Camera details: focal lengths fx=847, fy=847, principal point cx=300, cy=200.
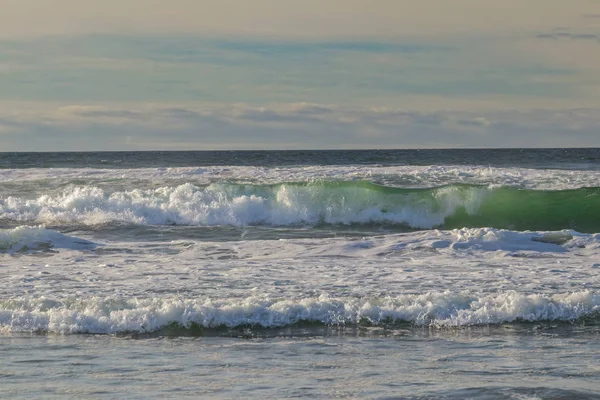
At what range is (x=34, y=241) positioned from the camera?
1667 cm

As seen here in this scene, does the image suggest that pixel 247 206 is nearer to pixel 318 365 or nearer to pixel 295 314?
pixel 295 314

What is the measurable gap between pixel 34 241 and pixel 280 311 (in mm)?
8463

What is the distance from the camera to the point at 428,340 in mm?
8852

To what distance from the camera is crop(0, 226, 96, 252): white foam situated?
1631cm

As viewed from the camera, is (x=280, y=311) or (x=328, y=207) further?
(x=328, y=207)

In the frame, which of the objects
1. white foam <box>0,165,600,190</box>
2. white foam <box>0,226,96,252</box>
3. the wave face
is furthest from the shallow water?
white foam <box>0,165,600,190</box>

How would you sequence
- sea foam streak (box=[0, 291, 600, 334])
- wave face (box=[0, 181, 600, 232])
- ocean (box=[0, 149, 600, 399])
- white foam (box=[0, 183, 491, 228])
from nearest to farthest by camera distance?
ocean (box=[0, 149, 600, 399]) → sea foam streak (box=[0, 291, 600, 334]) → wave face (box=[0, 181, 600, 232]) → white foam (box=[0, 183, 491, 228])

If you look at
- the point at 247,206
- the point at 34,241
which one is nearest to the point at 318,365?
the point at 34,241

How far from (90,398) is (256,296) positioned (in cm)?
420

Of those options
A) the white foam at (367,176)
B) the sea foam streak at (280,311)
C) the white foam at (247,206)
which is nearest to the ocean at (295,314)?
the sea foam streak at (280,311)

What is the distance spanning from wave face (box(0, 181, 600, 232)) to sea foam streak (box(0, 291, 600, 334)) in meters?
13.0

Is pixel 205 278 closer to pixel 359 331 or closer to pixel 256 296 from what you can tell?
pixel 256 296

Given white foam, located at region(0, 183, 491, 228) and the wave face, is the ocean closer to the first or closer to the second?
white foam, located at region(0, 183, 491, 228)

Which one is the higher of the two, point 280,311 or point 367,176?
point 367,176
